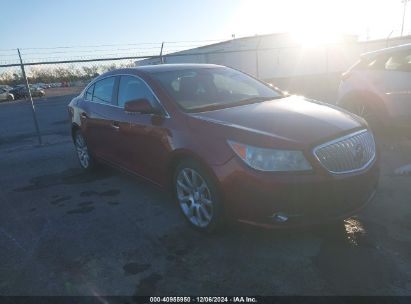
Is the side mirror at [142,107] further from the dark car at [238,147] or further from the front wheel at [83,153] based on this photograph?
the front wheel at [83,153]

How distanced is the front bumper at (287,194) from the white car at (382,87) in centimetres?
366

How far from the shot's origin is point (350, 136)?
348cm

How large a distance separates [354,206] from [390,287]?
30.3 inches

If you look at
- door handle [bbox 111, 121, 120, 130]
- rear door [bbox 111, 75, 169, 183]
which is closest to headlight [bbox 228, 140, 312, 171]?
rear door [bbox 111, 75, 169, 183]

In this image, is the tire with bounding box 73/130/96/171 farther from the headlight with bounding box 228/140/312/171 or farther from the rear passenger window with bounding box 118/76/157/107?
the headlight with bounding box 228/140/312/171

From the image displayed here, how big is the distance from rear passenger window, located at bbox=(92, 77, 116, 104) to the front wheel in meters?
0.88

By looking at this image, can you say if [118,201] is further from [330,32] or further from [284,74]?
[330,32]

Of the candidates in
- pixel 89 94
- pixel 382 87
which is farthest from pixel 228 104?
pixel 382 87

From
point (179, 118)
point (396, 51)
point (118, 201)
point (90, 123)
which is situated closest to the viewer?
point (179, 118)

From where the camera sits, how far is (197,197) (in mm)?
3783

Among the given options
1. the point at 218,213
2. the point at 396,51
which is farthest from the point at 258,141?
the point at 396,51

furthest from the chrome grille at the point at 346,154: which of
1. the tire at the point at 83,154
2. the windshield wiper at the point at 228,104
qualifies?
the tire at the point at 83,154

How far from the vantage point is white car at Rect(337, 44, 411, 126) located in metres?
6.41

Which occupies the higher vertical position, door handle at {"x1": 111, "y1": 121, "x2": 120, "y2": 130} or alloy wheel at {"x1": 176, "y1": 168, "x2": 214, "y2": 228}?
door handle at {"x1": 111, "y1": 121, "x2": 120, "y2": 130}
